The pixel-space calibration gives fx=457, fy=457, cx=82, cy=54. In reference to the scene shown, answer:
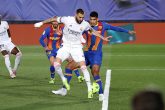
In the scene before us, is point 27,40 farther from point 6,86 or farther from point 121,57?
point 6,86

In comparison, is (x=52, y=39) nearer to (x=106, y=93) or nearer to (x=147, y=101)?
(x=106, y=93)

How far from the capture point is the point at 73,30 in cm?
1017

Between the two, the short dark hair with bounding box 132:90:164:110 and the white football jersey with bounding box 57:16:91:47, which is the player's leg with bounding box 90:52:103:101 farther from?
the short dark hair with bounding box 132:90:164:110

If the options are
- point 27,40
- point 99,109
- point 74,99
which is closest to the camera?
point 99,109

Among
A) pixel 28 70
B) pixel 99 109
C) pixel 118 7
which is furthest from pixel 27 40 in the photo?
pixel 99 109

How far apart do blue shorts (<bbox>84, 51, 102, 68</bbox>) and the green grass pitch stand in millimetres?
814

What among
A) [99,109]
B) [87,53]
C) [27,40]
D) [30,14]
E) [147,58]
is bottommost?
[99,109]

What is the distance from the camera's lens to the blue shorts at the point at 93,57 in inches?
403

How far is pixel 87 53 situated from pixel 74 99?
3.62 ft

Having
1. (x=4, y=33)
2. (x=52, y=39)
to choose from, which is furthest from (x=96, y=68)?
(x=4, y=33)

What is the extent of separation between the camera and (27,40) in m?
30.0

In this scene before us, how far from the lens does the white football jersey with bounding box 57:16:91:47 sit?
1016 cm

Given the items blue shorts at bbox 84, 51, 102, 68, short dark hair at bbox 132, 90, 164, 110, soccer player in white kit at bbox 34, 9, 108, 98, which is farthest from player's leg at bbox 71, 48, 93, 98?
short dark hair at bbox 132, 90, 164, 110

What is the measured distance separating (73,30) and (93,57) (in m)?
0.77
